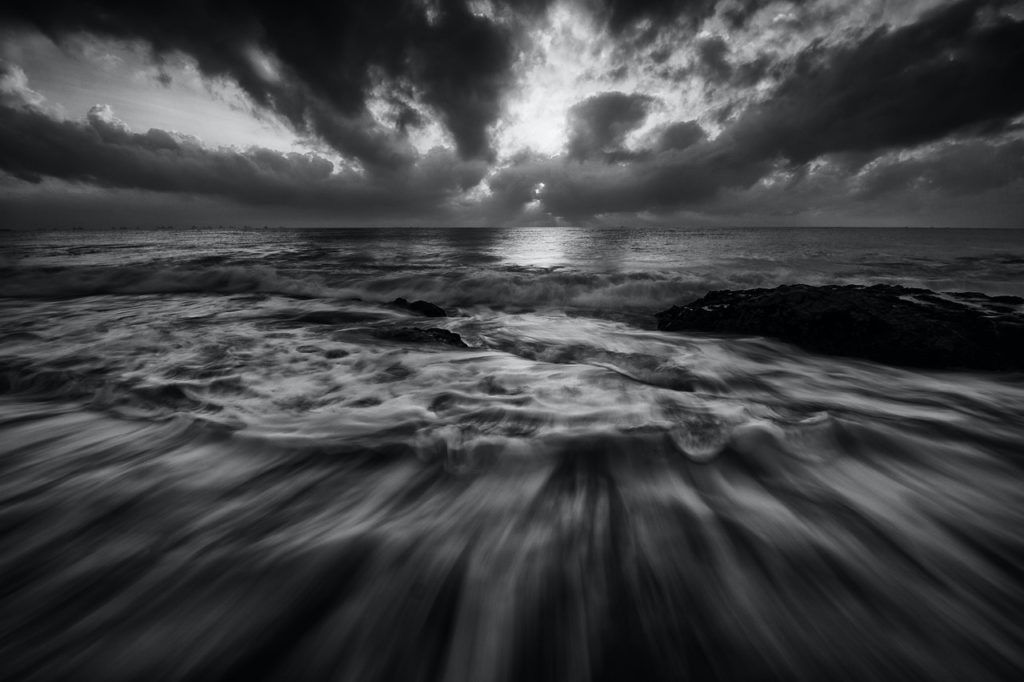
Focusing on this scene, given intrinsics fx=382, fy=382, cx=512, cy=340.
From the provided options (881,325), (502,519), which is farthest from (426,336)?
(881,325)

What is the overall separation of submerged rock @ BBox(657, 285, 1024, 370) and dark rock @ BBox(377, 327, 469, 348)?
12.7 feet

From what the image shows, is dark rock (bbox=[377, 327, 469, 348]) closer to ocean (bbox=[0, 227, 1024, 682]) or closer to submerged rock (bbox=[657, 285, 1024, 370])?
ocean (bbox=[0, 227, 1024, 682])

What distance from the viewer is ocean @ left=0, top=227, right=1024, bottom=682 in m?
1.43

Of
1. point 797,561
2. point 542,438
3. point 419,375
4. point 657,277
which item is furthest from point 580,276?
point 797,561

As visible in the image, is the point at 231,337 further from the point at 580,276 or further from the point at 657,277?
the point at 657,277

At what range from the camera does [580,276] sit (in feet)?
41.3

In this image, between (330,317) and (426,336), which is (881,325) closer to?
(426,336)

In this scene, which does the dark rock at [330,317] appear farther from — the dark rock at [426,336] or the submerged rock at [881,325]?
the submerged rock at [881,325]

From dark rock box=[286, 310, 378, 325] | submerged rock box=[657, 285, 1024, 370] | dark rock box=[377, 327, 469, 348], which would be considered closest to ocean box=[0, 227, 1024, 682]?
submerged rock box=[657, 285, 1024, 370]

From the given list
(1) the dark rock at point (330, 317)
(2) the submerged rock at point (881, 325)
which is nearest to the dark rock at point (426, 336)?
(1) the dark rock at point (330, 317)

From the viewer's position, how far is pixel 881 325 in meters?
4.96

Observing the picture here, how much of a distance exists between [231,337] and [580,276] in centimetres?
969

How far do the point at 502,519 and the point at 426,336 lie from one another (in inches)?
148

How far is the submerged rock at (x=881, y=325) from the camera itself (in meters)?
4.58
